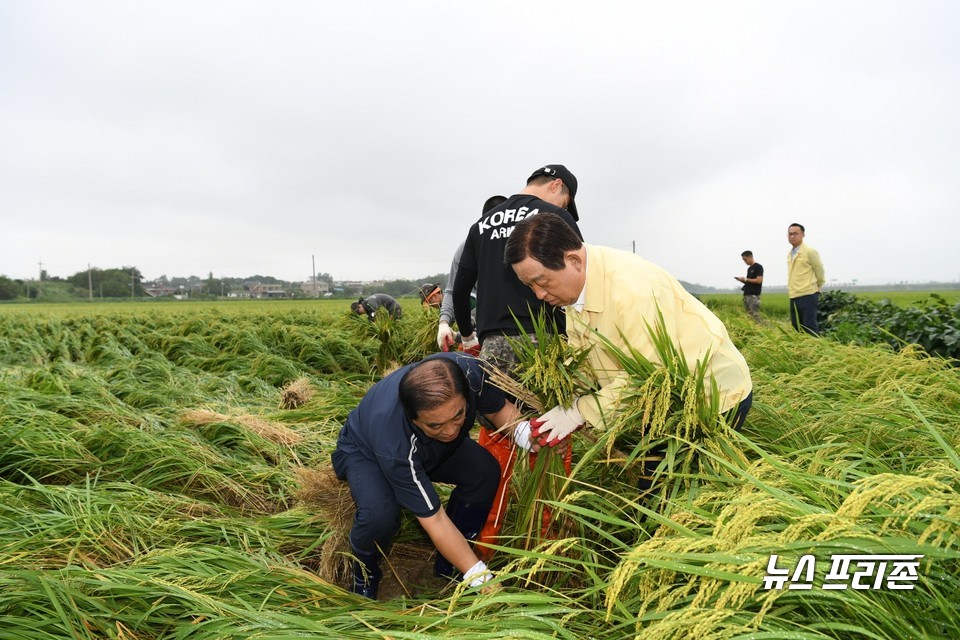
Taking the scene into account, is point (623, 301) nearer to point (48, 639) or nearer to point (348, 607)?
point (348, 607)

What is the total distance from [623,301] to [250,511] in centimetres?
226

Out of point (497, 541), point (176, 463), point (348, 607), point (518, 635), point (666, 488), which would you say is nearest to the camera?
point (518, 635)

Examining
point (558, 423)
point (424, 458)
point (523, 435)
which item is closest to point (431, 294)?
point (424, 458)

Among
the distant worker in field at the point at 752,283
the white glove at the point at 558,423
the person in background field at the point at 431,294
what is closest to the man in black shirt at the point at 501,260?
the white glove at the point at 558,423

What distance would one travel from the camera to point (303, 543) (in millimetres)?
2602

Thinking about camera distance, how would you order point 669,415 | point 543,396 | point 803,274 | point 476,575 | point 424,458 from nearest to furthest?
point 476,575, point 669,415, point 543,396, point 424,458, point 803,274

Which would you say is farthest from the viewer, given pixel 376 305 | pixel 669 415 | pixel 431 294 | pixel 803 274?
pixel 376 305

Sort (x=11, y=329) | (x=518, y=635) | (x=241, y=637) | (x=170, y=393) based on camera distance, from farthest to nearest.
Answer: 1. (x=11, y=329)
2. (x=170, y=393)
3. (x=241, y=637)
4. (x=518, y=635)

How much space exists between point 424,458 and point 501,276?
99 cm

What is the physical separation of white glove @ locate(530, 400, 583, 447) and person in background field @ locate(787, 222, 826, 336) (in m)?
6.19

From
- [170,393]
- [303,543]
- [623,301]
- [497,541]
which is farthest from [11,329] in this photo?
[623,301]

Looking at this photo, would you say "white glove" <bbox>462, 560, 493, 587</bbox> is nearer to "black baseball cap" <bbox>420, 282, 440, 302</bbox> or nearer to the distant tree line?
"black baseball cap" <bbox>420, 282, 440, 302</bbox>

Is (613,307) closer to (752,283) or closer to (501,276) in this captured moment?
(501,276)

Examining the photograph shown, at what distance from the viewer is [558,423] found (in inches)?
80.0
